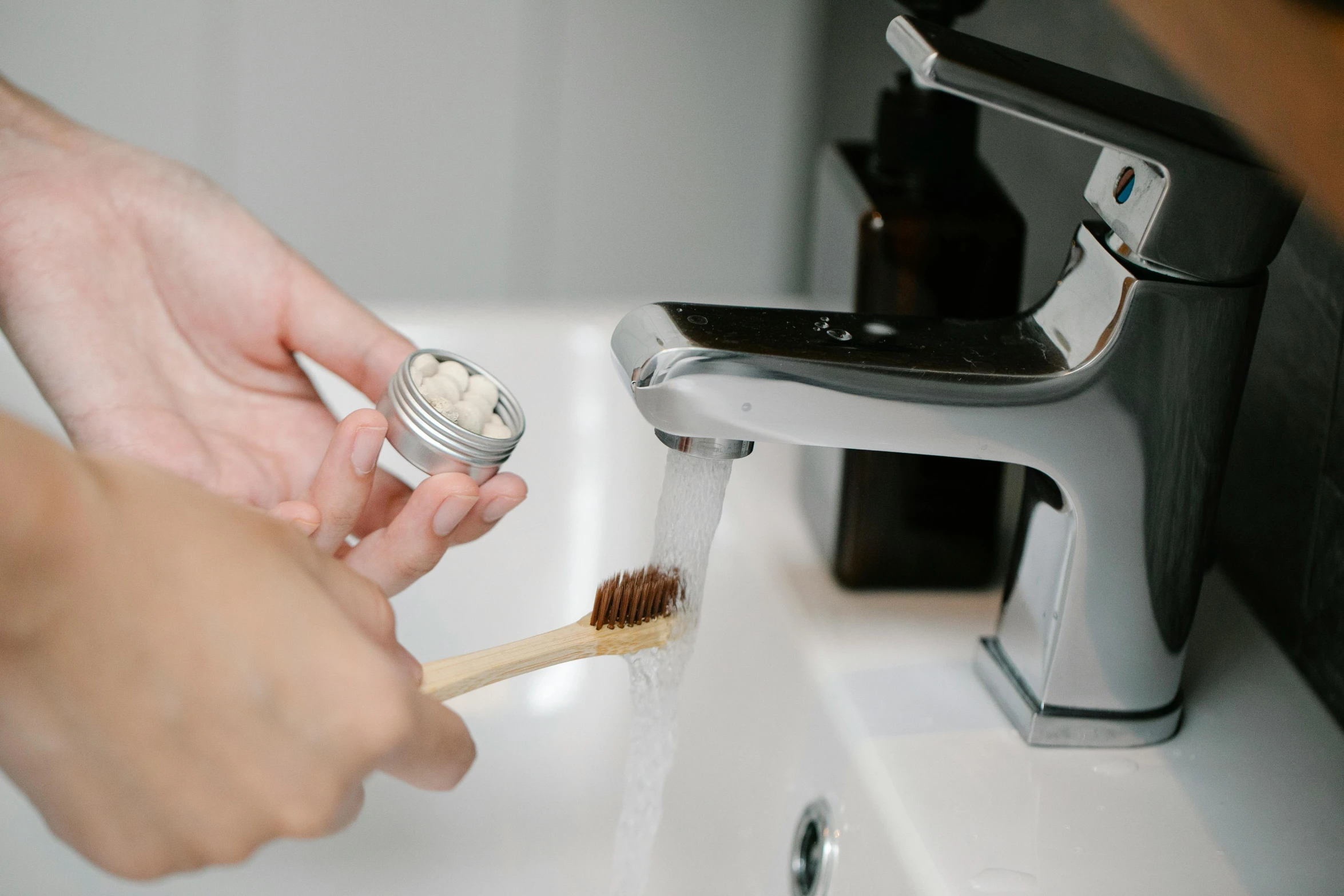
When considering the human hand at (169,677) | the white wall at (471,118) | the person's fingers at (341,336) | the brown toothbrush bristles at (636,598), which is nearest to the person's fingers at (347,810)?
the human hand at (169,677)

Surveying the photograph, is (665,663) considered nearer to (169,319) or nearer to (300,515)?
(300,515)

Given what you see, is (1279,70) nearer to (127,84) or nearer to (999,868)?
(999,868)

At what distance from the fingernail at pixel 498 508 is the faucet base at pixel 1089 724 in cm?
18

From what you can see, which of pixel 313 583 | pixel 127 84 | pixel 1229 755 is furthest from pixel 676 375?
pixel 127 84

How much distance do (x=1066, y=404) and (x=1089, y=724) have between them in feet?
0.38

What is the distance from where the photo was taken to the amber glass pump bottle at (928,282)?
1.42ft

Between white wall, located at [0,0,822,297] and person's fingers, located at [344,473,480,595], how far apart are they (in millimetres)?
778

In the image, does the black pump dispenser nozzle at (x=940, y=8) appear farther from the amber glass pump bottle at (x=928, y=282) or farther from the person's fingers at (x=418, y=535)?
the person's fingers at (x=418, y=535)

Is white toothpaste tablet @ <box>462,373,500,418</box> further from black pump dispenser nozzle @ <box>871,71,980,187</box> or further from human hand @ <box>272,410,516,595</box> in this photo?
black pump dispenser nozzle @ <box>871,71,980,187</box>

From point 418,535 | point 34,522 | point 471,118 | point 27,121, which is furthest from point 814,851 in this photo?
point 471,118

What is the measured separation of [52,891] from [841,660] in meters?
0.30

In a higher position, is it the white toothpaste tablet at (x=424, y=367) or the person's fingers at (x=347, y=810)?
the white toothpaste tablet at (x=424, y=367)

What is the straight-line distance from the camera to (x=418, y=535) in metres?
0.38

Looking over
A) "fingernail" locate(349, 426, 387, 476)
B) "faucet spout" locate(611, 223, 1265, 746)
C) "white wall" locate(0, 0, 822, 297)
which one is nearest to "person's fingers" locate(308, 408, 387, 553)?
"fingernail" locate(349, 426, 387, 476)
